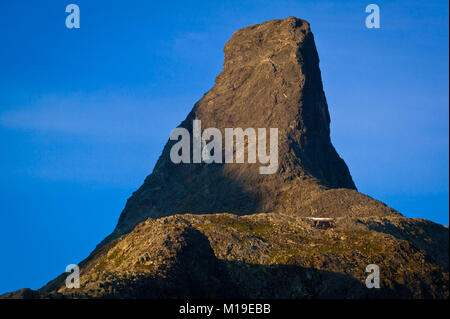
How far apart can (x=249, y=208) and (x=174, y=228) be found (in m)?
94.6

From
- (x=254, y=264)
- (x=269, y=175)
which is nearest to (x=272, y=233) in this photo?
(x=254, y=264)

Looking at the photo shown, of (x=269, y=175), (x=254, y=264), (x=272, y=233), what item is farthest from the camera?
(x=269, y=175)

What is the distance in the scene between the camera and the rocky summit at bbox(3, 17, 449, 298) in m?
62.1

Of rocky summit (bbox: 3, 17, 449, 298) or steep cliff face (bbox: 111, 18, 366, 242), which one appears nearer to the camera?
rocky summit (bbox: 3, 17, 449, 298)

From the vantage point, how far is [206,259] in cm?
6384

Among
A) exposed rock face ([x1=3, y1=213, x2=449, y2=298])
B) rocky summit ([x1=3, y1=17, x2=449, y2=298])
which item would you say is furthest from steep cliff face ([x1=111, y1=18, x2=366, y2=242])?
exposed rock face ([x1=3, y1=213, x2=449, y2=298])

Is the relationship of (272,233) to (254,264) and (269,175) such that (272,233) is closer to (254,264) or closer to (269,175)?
(254,264)

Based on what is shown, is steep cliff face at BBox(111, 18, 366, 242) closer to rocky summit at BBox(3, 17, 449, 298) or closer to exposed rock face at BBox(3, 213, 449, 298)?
Answer: rocky summit at BBox(3, 17, 449, 298)

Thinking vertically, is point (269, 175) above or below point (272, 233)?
above

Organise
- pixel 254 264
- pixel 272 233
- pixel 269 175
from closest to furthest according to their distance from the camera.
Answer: pixel 254 264, pixel 272 233, pixel 269 175

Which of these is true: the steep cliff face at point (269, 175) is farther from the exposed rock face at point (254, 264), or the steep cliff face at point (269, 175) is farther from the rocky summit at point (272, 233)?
the exposed rock face at point (254, 264)

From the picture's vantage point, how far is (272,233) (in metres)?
95.2

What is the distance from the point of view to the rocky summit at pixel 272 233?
204ft
